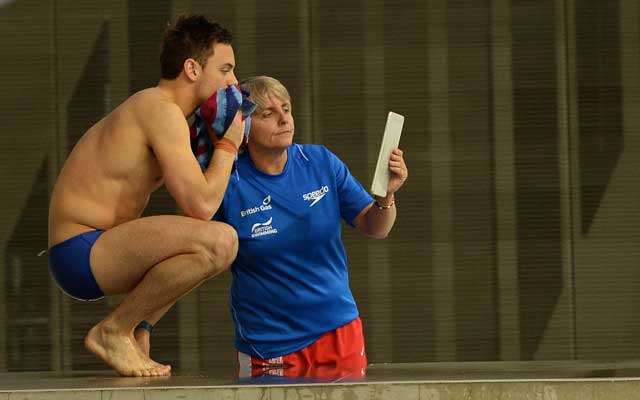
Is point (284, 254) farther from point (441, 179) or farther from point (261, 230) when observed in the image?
point (441, 179)

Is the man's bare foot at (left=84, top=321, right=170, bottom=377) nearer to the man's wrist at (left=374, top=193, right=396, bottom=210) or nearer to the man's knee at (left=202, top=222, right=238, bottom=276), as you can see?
the man's knee at (left=202, top=222, right=238, bottom=276)

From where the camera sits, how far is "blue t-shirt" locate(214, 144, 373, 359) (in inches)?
186

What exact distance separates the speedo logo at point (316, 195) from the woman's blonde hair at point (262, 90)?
35 cm

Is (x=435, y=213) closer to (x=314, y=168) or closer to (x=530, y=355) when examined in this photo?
(x=530, y=355)

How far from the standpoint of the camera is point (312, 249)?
481 cm

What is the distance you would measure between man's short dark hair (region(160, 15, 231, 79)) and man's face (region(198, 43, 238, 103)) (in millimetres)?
19

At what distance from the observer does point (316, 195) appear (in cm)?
486

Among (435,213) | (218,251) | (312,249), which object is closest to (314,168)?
(312,249)

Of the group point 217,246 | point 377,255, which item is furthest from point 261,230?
point 377,255

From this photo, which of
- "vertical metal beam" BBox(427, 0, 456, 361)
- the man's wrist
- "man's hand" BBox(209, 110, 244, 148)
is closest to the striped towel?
"man's hand" BBox(209, 110, 244, 148)

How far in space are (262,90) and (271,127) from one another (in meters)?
0.16

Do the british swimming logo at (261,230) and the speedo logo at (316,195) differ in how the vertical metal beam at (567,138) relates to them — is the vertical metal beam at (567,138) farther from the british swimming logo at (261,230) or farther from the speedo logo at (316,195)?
the british swimming logo at (261,230)

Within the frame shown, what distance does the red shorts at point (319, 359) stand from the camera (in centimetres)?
476

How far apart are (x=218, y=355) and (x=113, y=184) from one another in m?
4.10
